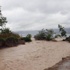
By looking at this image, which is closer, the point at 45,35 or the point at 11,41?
the point at 11,41

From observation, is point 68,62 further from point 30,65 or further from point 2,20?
point 2,20

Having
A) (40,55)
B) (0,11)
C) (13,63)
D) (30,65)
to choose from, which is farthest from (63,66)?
(0,11)

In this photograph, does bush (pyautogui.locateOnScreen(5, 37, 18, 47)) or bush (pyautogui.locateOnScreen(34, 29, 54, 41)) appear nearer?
bush (pyautogui.locateOnScreen(5, 37, 18, 47))

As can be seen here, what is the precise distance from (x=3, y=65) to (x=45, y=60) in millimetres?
3258

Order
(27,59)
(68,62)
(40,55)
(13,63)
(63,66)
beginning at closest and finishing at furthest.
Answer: (63,66)
(68,62)
(13,63)
(27,59)
(40,55)

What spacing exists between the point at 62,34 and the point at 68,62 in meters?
25.6

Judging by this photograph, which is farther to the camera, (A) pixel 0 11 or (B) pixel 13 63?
(A) pixel 0 11

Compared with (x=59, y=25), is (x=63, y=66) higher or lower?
lower

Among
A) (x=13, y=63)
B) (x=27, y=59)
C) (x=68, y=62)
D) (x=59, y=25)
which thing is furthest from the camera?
(x=59, y=25)

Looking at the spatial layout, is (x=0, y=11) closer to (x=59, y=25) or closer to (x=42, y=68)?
(x=59, y=25)

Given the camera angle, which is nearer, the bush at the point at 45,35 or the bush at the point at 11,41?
the bush at the point at 11,41

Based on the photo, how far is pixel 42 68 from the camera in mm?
16828

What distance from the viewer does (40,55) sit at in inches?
854

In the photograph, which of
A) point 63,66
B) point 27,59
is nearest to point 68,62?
point 63,66
